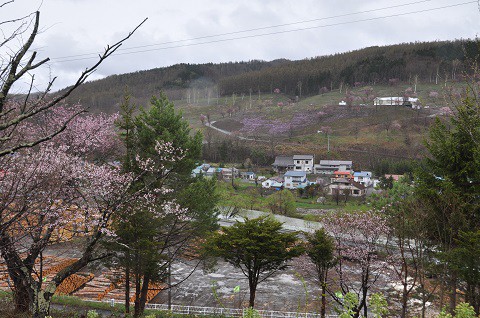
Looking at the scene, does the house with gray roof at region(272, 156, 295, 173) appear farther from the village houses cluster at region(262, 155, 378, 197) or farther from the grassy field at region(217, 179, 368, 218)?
the grassy field at region(217, 179, 368, 218)

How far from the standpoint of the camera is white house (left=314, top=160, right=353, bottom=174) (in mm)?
46553

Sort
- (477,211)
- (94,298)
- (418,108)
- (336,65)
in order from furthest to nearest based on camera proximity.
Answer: (336,65)
(418,108)
(94,298)
(477,211)

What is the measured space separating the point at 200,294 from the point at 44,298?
41.0 ft

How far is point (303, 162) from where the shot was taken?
1927 inches

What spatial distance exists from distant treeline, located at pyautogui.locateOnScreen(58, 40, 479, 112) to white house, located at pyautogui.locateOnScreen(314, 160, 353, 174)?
55305 millimetres

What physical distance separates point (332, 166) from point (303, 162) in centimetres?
408

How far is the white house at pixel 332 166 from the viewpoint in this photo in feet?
153

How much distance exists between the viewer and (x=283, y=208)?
3200 cm

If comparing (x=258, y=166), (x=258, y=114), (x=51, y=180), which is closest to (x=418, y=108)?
(x=258, y=114)

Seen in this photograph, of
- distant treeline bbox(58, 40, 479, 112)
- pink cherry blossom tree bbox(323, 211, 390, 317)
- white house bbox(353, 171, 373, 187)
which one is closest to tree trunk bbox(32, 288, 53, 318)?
pink cherry blossom tree bbox(323, 211, 390, 317)

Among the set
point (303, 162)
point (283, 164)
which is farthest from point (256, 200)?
point (303, 162)

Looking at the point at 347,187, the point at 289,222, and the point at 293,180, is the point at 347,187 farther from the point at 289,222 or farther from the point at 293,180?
the point at 289,222

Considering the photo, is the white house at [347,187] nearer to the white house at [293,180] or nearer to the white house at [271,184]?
the white house at [293,180]

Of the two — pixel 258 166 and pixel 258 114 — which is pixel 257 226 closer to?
pixel 258 166
